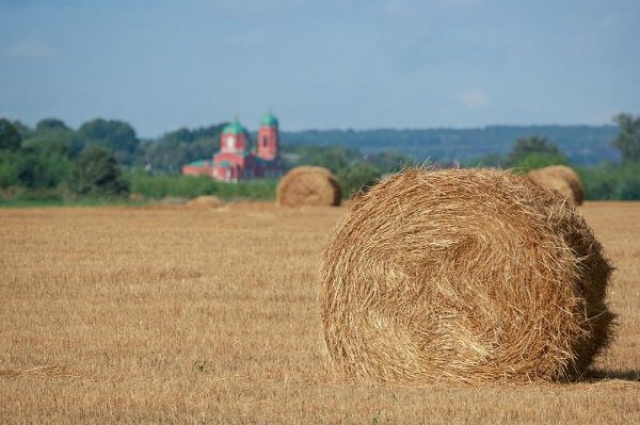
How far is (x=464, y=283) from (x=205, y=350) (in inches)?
109

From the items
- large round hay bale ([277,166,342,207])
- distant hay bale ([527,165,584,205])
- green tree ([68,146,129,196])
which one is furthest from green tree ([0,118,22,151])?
distant hay bale ([527,165,584,205])

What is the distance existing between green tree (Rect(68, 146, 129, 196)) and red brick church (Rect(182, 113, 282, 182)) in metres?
78.6

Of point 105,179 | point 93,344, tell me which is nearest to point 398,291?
point 93,344

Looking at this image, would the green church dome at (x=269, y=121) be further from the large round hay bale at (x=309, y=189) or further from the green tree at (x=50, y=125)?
the large round hay bale at (x=309, y=189)

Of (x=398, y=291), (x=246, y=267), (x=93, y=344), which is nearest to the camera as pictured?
(x=398, y=291)

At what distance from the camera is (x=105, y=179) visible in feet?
206

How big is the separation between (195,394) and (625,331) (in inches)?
211

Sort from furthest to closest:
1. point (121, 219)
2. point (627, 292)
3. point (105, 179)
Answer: point (105, 179) → point (121, 219) → point (627, 292)

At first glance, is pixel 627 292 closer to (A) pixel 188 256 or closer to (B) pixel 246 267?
(B) pixel 246 267

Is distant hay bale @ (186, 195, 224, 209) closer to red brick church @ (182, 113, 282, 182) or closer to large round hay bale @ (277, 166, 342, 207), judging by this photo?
large round hay bale @ (277, 166, 342, 207)

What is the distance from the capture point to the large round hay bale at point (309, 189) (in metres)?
37.4

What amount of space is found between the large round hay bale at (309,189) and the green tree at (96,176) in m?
23.3

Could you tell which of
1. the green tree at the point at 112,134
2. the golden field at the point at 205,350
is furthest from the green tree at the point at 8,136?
the green tree at the point at 112,134

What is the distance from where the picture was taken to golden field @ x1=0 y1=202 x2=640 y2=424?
8.48 meters
